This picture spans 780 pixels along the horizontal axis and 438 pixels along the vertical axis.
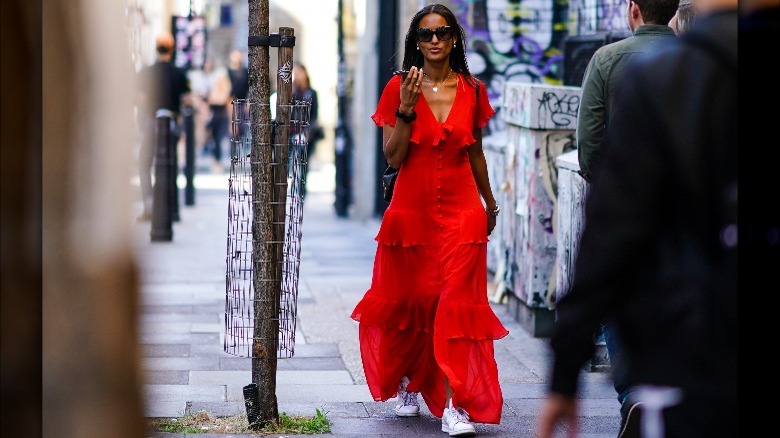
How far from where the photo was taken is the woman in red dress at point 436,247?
5.54m

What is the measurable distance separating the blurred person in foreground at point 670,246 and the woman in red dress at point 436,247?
3118mm

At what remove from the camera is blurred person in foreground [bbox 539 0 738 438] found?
7.31 ft

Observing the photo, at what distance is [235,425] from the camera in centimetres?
559

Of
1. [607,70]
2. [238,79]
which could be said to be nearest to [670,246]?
[607,70]

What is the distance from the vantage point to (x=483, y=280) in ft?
18.5

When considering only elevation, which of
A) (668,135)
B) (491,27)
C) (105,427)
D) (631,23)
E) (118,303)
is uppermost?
(491,27)

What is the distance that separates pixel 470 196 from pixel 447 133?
11.6 inches

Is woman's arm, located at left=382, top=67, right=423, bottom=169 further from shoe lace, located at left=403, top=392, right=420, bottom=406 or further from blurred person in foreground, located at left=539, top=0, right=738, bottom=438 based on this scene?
blurred person in foreground, located at left=539, top=0, right=738, bottom=438

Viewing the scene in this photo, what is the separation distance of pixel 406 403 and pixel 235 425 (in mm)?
808

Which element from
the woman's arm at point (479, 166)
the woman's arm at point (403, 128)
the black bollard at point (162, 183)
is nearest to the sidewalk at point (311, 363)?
the black bollard at point (162, 183)

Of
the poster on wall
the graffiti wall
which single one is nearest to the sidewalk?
the graffiti wall

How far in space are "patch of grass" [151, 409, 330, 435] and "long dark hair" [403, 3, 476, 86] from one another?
5.27 ft

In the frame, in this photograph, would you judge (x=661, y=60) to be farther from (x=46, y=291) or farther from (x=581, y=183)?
(x=581, y=183)

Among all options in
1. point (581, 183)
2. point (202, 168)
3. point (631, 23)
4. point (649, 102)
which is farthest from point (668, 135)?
point (202, 168)
